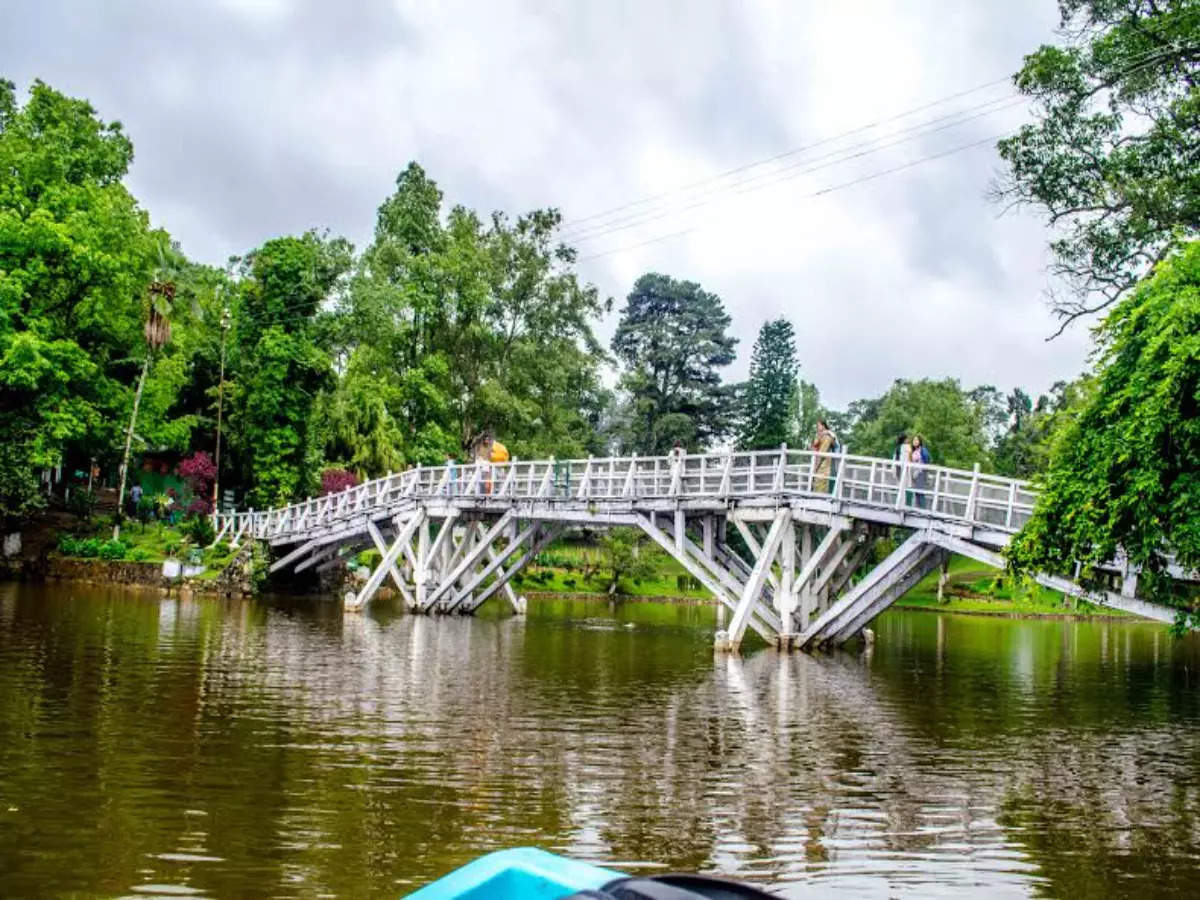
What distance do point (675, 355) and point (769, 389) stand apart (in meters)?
6.62

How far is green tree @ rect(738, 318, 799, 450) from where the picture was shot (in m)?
72.8

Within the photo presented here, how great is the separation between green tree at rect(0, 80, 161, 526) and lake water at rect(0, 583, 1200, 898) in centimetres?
1761

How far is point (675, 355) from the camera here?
249ft

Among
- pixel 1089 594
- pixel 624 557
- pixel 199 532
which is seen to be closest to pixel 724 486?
pixel 1089 594

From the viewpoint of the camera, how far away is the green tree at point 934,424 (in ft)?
230

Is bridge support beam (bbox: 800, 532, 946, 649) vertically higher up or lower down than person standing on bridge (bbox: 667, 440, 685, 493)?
lower down

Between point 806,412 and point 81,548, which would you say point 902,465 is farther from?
point 806,412

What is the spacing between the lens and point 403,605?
139 ft

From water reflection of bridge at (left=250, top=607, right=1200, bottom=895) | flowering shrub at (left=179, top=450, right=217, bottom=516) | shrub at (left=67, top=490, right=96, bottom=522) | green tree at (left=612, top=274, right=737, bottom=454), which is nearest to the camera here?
water reflection of bridge at (left=250, top=607, right=1200, bottom=895)

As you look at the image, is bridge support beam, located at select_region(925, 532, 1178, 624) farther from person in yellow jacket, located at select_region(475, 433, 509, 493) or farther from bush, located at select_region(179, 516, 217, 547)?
bush, located at select_region(179, 516, 217, 547)

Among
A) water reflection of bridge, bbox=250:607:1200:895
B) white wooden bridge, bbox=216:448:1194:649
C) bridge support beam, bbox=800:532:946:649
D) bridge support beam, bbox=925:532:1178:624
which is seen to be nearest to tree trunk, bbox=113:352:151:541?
white wooden bridge, bbox=216:448:1194:649

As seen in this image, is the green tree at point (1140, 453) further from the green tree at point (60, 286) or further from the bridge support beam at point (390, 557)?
the green tree at point (60, 286)

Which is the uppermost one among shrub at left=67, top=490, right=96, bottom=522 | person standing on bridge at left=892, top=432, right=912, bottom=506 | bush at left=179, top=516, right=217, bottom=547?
person standing on bridge at left=892, top=432, right=912, bottom=506

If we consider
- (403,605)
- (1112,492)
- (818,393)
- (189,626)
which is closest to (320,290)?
(403,605)
